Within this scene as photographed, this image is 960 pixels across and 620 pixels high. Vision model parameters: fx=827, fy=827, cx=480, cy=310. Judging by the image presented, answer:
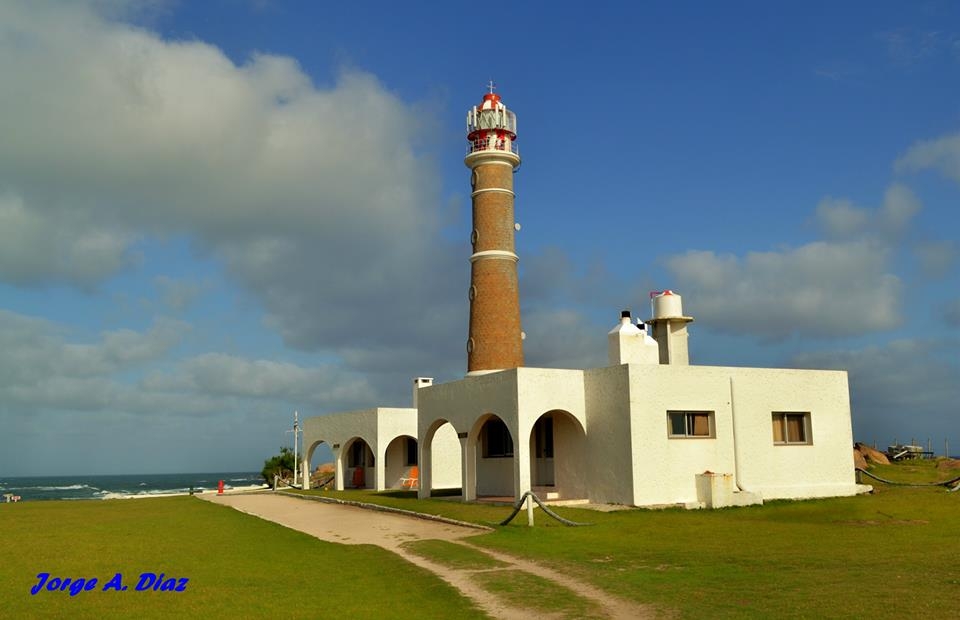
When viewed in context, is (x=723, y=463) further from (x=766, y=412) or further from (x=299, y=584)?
(x=299, y=584)

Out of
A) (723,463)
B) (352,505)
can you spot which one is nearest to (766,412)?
(723,463)

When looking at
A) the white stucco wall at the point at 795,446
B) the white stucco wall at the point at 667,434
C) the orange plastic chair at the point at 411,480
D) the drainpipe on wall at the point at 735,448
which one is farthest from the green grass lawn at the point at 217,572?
the orange plastic chair at the point at 411,480

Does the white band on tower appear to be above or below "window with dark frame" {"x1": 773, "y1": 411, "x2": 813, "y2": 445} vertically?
above

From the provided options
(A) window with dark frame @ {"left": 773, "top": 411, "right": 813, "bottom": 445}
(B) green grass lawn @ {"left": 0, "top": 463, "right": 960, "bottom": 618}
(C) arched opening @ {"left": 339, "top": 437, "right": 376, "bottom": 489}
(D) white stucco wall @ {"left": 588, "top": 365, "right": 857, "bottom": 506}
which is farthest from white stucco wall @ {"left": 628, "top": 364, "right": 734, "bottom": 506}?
(C) arched opening @ {"left": 339, "top": 437, "right": 376, "bottom": 489}

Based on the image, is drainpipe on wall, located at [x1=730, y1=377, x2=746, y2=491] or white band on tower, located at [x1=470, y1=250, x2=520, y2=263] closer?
drainpipe on wall, located at [x1=730, y1=377, x2=746, y2=491]

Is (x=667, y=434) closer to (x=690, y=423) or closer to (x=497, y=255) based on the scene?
(x=690, y=423)

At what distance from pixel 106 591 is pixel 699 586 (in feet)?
27.7

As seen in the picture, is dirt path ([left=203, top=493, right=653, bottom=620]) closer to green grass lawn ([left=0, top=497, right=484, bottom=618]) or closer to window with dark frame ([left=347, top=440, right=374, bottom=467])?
green grass lawn ([left=0, top=497, right=484, bottom=618])

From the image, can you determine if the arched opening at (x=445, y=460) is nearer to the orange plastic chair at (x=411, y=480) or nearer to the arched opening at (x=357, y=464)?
the orange plastic chair at (x=411, y=480)

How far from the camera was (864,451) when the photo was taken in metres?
44.8

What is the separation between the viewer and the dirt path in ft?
34.0

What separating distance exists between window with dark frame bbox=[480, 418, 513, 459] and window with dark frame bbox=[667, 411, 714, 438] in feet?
20.8

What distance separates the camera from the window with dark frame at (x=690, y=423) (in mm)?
23780

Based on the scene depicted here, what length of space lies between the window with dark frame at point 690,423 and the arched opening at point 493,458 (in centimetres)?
592
